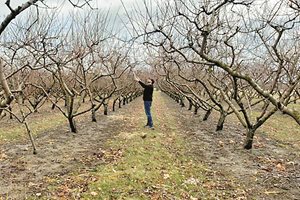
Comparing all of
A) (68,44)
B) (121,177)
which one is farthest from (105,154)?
(68,44)

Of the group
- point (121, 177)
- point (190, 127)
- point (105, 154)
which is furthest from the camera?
point (190, 127)

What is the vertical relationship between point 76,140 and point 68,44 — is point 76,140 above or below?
below

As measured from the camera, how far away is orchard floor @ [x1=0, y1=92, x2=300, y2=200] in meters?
6.39

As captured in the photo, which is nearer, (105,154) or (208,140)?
(105,154)

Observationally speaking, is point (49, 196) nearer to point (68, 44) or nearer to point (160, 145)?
point (160, 145)

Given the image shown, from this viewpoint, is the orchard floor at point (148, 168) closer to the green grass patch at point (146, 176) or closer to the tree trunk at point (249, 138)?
the green grass patch at point (146, 176)

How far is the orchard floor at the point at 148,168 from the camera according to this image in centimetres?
639

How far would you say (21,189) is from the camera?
648 centimetres

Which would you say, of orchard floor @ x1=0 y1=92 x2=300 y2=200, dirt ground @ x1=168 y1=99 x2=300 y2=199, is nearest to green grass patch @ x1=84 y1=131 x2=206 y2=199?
orchard floor @ x1=0 y1=92 x2=300 y2=200

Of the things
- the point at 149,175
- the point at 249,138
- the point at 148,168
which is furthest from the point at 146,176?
the point at 249,138

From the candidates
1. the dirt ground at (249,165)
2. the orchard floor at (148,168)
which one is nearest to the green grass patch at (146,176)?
the orchard floor at (148,168)

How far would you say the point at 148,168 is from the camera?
793 centimetres

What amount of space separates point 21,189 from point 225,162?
5.30m

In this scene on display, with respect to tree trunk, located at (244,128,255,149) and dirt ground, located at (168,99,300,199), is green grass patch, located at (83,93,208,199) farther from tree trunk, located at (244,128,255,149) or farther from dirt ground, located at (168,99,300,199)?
tree trunk, located at (244,128,255,149)
